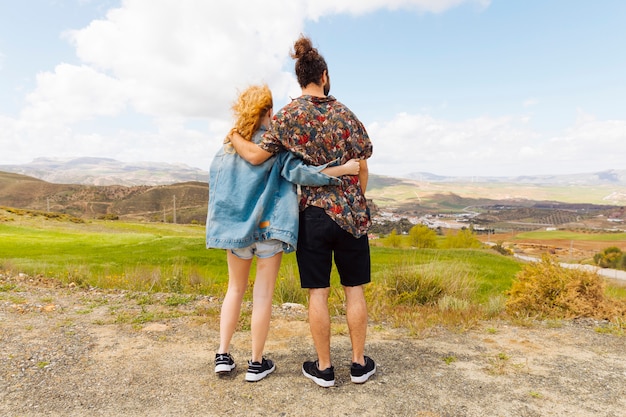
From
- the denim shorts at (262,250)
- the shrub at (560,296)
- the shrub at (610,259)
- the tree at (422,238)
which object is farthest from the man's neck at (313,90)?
the shrub at (610,259)

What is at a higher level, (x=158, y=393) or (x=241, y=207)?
(x=241, y=207)

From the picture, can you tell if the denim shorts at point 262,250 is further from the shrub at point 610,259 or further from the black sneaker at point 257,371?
the shrub at point 610,259

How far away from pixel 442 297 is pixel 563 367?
118 inches

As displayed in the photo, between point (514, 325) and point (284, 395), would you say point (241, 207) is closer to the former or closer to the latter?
point (284, 395)

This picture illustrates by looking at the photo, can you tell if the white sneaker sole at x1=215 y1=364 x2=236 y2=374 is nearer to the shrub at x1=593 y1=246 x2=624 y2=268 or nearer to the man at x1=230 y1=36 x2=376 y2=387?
the man at x1=230 y1=36 x2=376 y2=387

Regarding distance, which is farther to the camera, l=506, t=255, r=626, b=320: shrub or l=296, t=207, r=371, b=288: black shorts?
l=506, t=255, r=626, b=320: shrub

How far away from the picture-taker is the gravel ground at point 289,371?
112 inches

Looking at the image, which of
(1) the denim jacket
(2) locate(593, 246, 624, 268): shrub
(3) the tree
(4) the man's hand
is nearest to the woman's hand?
(1) the denim jacket

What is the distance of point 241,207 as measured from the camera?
10.2ft

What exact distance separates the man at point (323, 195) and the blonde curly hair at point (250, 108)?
0.08 metres

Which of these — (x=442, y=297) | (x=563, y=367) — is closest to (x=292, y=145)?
(x=563, y=367)

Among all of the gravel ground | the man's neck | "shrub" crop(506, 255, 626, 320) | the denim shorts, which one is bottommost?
the gravel ground

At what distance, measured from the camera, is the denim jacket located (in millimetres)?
3010

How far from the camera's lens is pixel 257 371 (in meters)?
3.22
